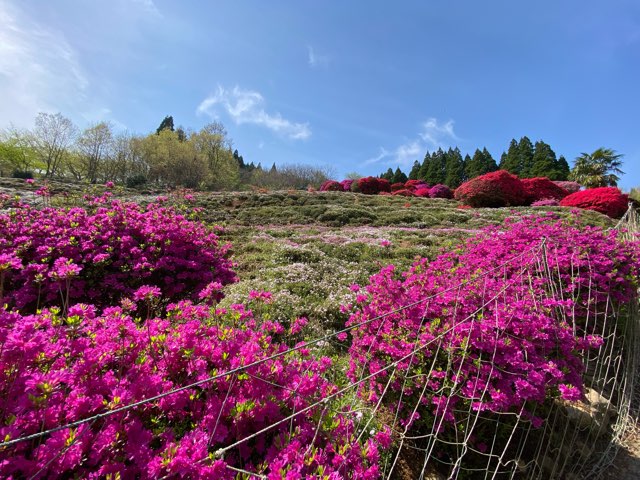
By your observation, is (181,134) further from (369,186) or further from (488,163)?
(488,163)

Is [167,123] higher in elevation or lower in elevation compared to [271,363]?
higher

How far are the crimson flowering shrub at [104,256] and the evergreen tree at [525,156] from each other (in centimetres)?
4980

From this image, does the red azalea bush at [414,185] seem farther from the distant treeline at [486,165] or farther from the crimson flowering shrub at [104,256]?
the crimson flowering shrub at [104,256]

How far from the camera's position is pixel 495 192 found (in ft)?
64.2

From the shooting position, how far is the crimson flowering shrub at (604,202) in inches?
632

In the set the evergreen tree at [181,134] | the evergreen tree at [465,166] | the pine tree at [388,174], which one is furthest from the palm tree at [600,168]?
the evergreen tree at [181,134]

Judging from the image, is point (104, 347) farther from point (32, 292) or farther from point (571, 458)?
point (571, 458)

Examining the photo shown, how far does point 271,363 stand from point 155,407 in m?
0.66

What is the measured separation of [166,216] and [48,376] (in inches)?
180

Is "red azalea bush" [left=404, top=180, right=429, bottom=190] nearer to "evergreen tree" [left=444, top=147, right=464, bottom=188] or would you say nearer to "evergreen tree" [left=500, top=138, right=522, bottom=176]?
"evergreen tree" [left=444, top=147, right=464, bottom=188]

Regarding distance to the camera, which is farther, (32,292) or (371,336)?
(32,292)

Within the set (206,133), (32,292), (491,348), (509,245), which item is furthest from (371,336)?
(206,133)

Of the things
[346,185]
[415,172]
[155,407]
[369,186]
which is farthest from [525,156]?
[155,407]

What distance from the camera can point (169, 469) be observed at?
1.19m
